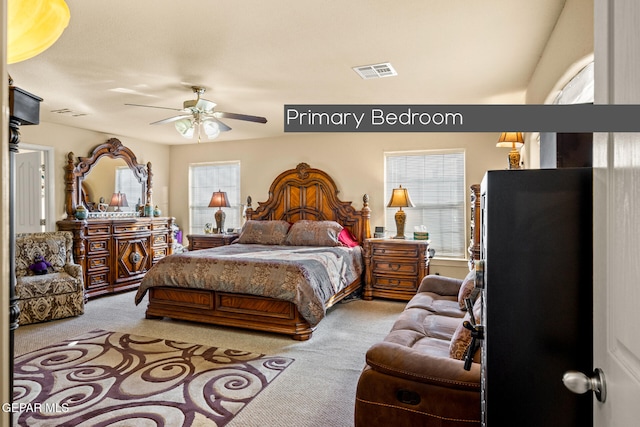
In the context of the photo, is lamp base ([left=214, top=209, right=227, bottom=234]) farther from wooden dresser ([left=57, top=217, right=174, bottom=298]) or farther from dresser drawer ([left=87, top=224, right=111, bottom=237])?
dresser drawer ([left=87, top=224, right=111, bottom=237])

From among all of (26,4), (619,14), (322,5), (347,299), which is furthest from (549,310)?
(347,299)

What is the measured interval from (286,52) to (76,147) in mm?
4174

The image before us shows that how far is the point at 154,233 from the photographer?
6.02 meters

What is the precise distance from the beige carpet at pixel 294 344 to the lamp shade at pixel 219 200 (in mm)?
1873

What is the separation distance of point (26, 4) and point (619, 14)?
1.38 metres

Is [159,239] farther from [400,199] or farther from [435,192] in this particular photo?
[435,192]

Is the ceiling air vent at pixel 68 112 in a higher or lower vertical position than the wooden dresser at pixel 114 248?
higher

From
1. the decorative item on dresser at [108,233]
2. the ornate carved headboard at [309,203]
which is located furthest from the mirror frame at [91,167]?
the ornate carved headboard at [309,203]

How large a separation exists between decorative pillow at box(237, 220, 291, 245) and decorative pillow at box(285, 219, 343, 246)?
126 millimetres

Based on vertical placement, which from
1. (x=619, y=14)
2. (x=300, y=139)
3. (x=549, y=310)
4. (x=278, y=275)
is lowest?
(x=278, y=275)

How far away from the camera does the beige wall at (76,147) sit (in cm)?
496

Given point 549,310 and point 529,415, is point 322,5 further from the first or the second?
point 529,415

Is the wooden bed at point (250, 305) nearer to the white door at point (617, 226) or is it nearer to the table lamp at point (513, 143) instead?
the table lamp at point (513, 143)

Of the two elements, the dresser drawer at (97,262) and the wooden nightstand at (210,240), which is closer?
the dresser drawer at (97,262)
